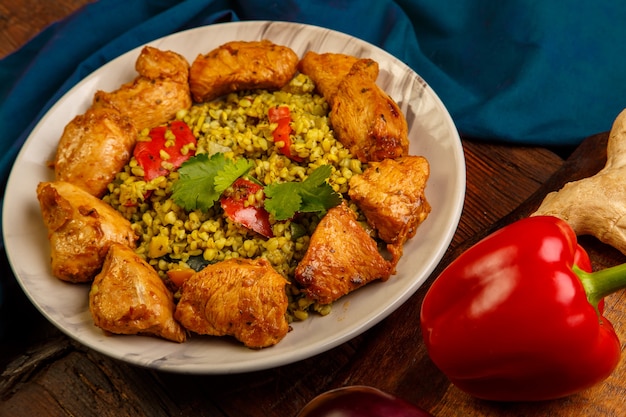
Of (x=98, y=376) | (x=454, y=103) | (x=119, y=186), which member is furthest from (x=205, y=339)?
(x=454, y=103)

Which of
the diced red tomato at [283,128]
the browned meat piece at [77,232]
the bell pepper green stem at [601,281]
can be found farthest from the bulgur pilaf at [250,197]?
the bell pepper green stem at [601,281]

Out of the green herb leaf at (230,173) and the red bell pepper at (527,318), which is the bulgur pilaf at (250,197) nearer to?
the green herb leaf at (230,173)

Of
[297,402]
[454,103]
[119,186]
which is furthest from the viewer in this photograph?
[454,103]

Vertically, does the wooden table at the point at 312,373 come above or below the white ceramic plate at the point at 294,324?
below

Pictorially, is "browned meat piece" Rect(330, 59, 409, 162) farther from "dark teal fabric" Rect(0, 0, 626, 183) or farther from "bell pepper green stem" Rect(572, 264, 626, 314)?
"bell pepper green stem" Rect(572, 264, 626, 314)

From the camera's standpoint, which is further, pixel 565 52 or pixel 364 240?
pixel 565 52

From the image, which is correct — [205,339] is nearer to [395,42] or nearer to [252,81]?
[252,81]

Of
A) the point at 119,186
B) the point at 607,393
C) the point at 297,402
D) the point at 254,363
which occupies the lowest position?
the point at 297,402

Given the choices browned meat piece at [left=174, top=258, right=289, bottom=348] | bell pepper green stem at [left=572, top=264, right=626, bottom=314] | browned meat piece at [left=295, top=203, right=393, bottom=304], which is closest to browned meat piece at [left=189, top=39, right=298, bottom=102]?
Result: browned meat piece at [left=295, top=203, right=393, bottom=304]
